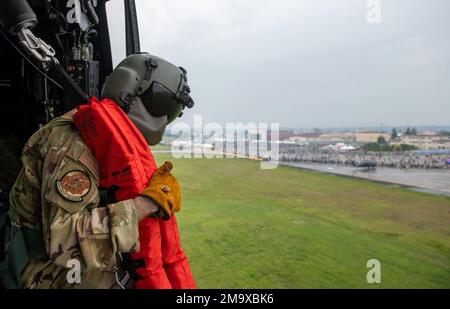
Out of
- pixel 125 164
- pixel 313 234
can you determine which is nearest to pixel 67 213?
pixel 125 164

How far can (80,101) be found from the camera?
218 centimetres

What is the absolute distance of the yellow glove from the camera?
3.69 feet

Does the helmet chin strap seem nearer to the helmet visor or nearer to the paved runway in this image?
the helmet visor

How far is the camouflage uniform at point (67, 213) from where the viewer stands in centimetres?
103

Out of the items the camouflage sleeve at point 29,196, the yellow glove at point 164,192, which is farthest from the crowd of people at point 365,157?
the camouflage sleeve at point 29,196

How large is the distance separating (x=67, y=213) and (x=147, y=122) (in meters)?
0.60

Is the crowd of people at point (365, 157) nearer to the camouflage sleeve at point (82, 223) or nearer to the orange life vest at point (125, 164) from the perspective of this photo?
the orange life vest at point (125, 164)

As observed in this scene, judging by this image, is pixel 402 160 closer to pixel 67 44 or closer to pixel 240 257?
pixel 240 257

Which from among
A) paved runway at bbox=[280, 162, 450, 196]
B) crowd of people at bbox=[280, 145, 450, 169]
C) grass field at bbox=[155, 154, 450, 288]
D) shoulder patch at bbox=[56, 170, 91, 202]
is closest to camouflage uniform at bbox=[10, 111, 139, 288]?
shoulder patch at bbox=[56, 170, 91, 202]

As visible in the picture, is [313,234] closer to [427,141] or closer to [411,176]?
[411,176]

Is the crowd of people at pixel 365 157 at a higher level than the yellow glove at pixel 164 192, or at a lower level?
lower

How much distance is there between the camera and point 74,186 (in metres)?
1.07

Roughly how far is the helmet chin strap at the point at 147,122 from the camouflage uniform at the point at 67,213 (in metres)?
0.30
